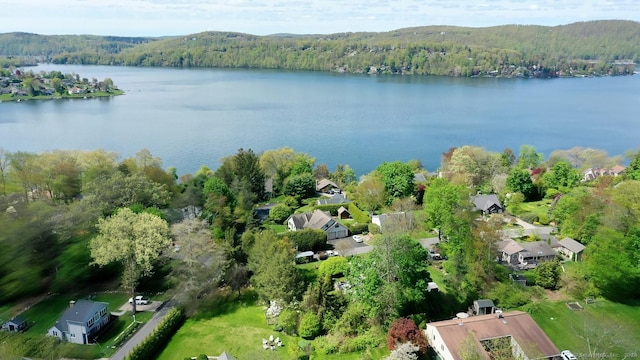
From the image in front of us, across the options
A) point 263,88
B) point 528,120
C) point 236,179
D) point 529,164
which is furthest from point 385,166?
point 263,88

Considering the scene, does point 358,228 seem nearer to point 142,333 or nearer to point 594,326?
point 594,326

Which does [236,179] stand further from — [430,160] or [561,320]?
[430,160]

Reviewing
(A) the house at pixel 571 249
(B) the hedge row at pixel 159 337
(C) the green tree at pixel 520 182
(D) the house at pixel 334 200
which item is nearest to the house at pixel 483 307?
(A) the house at pixel 571 249

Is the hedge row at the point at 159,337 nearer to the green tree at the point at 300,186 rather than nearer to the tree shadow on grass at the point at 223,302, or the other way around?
the tree shadow on grass at the point at 223,302

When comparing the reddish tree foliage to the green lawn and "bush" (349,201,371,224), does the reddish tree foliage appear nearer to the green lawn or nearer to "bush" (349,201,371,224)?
the green lawn

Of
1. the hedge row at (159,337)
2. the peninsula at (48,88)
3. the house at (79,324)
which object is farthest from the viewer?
the peninsula at (48,88)

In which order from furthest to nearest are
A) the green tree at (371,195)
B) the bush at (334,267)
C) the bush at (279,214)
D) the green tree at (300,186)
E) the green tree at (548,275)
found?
the green tree at (300,186), the green tree at (371,195), the bush at (279,214), the bush at (334,267), the green tree at (548,275)

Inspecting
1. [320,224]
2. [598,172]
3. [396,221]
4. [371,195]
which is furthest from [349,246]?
[598,172]
